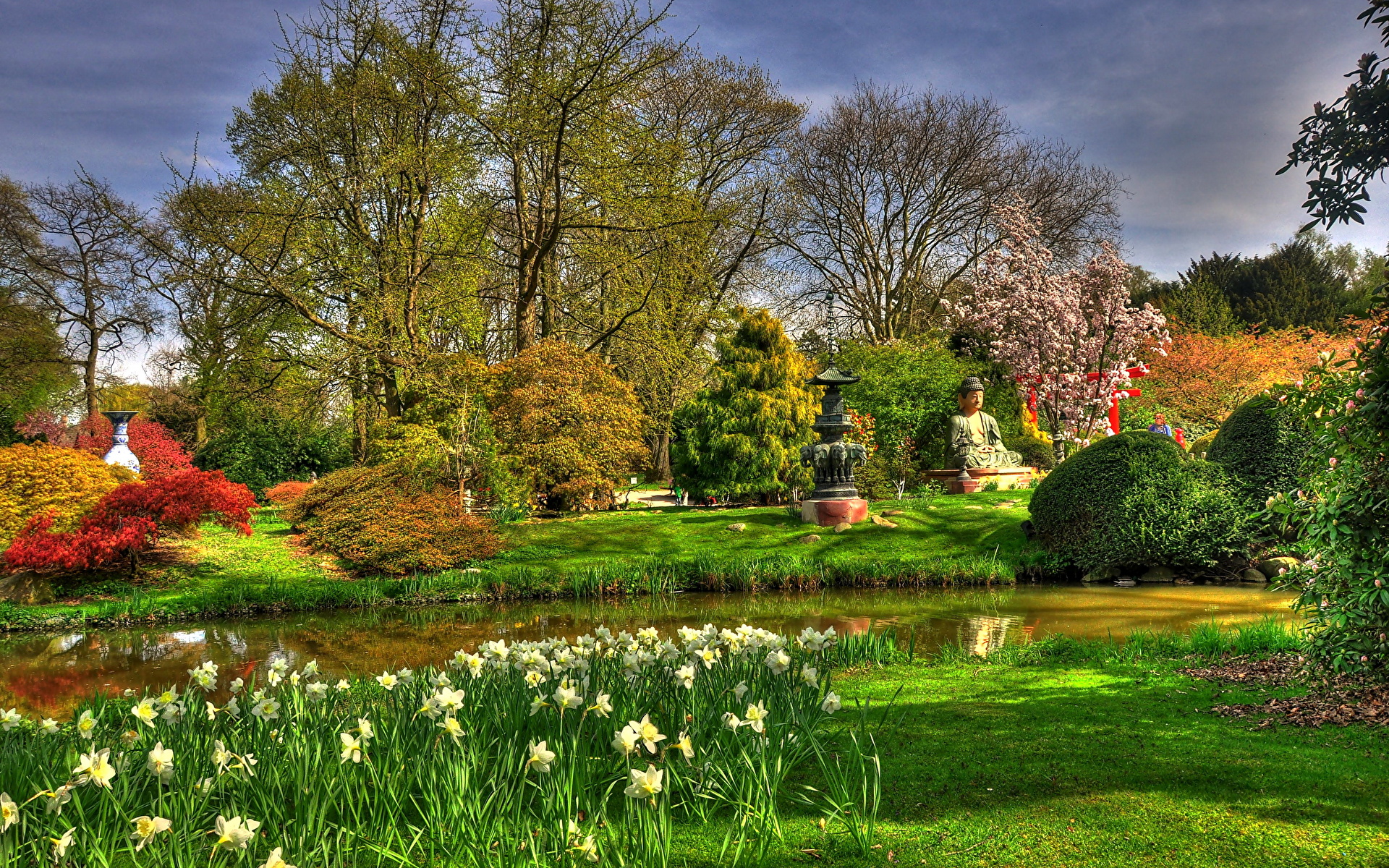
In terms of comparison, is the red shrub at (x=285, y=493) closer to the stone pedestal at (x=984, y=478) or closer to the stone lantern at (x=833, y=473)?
the stone lantern at (x=833, y=473)

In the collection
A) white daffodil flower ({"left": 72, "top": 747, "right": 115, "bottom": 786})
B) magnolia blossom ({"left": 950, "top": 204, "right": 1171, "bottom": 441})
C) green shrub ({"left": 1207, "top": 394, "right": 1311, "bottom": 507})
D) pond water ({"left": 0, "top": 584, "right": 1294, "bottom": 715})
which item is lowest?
pond water ({"left": 0, "top": 584, "right": 1294, "bottom": 715})

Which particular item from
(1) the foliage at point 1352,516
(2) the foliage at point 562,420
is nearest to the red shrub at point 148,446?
(2) the foliage at point 562,420

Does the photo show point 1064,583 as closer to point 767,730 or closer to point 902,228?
point 767,730

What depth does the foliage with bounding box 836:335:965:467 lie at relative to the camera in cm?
2195

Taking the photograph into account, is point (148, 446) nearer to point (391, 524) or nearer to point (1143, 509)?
point (391, 524)

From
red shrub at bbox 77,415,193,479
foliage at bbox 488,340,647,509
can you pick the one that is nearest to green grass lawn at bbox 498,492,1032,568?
foliage at bbox 488,340,647,509

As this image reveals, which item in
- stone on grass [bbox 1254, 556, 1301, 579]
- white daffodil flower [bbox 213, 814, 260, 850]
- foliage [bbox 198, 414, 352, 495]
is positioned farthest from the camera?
foliage [bbox 198, 414, 352, 495]

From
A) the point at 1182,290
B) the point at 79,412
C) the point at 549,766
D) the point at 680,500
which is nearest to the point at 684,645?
the point at 549,766

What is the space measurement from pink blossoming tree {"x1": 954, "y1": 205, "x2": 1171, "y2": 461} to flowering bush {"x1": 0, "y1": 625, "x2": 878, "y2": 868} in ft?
71.4

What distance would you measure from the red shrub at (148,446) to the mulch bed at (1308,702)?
18.6 metres

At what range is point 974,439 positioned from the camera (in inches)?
803

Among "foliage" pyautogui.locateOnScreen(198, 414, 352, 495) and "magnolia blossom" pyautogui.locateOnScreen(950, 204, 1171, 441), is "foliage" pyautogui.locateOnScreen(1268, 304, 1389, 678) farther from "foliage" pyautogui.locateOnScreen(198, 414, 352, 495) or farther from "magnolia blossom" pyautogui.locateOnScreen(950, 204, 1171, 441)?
"foliage" pyautogui.locateOnScreen(198, 414, 352, 495)

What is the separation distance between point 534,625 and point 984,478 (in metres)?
13.3

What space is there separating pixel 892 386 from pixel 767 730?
19.2m
